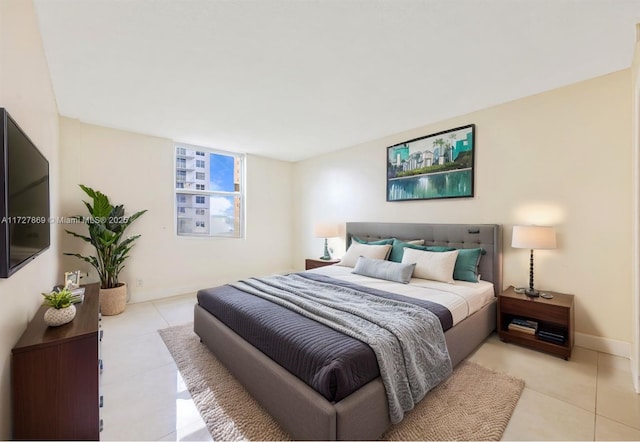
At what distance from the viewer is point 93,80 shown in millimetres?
2459

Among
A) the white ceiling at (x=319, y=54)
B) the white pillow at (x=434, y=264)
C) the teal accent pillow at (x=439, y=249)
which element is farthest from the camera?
the teal accent pillow at (x=439, y=249)

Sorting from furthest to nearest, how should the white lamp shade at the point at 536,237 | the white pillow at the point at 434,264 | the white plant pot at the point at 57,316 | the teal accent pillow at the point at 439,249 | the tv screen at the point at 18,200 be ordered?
the teal accent pillow at the point at 439,249, the white pillow at the point at 434,264, the white lamp shade at the point at 536,237, the white plant pot at the point at 57,316, the tv screen at the point at 18,200

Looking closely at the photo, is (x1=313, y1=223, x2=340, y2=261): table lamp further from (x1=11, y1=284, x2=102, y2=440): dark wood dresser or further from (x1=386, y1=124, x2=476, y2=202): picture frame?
(x1=11, y1=284, x2=102, y2=440): dark wood dresser

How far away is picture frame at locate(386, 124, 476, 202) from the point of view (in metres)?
3.17

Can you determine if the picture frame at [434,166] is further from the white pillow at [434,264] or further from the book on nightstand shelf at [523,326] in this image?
the book on nightstand shelf at [523,326]

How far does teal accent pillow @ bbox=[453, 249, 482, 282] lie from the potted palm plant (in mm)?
4102

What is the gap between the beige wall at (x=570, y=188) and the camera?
2316mm

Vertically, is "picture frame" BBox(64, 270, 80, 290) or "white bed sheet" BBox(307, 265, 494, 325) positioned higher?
"picture frame" BBox(64, 270, 80, 290)

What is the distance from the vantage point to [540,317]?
2.38 m

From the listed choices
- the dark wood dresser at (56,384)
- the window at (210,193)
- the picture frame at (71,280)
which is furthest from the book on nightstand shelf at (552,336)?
the window at (210,193)

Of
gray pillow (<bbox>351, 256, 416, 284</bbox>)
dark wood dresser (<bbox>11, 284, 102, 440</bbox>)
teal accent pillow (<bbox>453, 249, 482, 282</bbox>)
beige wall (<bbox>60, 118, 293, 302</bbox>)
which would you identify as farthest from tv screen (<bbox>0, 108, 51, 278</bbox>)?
teal accent pillow (<bbox>453, 249, 482, 282</bbox>)

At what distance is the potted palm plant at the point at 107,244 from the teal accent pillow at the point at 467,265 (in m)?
4.10

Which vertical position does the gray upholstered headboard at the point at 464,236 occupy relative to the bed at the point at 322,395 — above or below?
above

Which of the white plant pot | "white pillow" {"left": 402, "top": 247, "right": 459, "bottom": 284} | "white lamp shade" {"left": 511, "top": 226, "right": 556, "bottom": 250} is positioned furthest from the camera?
"white pillow" {"left": 402, "top": 247, "right": 459, "bottom": 284}
